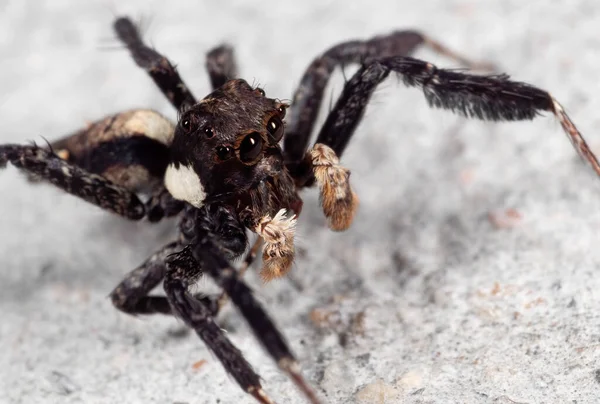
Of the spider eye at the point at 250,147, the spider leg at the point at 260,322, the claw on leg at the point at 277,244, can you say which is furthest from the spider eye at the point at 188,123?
the spider leg at the point at 260,322

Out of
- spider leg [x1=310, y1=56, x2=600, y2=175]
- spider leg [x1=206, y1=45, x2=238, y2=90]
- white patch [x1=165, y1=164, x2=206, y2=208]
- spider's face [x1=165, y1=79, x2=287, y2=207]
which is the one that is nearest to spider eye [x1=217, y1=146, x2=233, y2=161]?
spider's face [x1=165, y1=79, x2=287, y2=207]

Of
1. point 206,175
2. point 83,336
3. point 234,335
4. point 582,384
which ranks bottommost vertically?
point 582,384

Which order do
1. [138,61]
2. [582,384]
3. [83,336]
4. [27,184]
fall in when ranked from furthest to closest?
[27,184] → [138,61] → [83,336] → [582,384]

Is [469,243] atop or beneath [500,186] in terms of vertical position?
beneath

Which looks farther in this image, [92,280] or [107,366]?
[92,280]

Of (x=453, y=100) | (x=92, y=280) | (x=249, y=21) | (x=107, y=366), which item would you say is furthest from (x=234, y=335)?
(x=249, y=21)

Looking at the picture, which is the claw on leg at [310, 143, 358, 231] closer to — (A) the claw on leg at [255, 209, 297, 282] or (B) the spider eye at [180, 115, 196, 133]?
(A) the claw on leg at [255, 209, 297, 282]

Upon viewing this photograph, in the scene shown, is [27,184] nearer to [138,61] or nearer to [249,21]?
[138,61]
